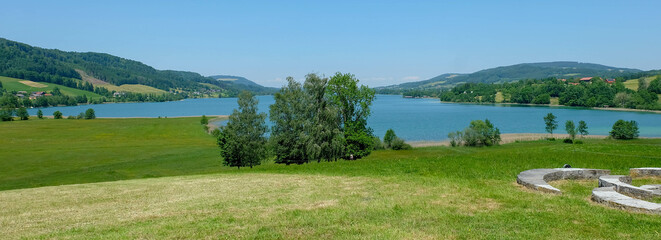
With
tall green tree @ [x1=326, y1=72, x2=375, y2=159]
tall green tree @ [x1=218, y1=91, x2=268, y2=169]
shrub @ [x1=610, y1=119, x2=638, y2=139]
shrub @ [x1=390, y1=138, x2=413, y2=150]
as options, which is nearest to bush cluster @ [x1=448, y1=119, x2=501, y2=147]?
shrub @ [x1=390, y1=138, x2=413, y2=150]

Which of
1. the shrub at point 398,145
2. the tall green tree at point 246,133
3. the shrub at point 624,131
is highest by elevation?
the tall green tree at point 246,133

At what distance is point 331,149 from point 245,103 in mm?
13018

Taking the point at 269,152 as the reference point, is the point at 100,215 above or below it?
above

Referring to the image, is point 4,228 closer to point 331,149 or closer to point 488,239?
point 488,239

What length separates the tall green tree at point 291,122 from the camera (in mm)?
46406

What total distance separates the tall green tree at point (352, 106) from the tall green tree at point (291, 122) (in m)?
3.91

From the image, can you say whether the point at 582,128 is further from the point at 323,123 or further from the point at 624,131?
the point at 323,123

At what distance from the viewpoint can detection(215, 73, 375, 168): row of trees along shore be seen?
149 ft

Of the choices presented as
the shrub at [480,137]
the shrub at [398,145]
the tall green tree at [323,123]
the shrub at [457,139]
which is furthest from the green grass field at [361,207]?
the shrub at [480,137]

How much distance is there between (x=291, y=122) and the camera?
4656 centimetres

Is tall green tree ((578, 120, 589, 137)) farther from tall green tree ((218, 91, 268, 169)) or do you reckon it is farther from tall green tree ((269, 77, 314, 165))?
tall green tree ((218, 91, 268, 169))

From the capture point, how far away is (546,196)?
12.8 m

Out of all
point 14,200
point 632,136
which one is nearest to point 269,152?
point 14,200

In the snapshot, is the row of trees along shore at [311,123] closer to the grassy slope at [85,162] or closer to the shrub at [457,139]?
the grassy slope at [85,162]
